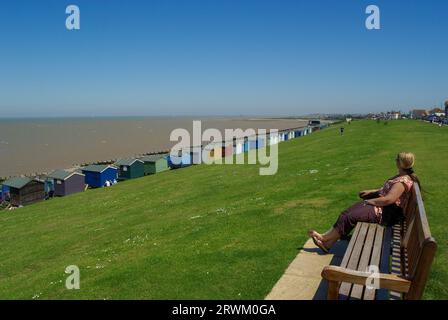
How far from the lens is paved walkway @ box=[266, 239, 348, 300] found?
5824mm

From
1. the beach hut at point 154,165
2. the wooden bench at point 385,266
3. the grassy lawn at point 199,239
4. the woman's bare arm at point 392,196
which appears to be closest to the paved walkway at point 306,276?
the grassy lawn at point 199,239

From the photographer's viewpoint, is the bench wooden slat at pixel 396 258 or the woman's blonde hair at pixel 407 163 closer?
the bench wooden slat at pixel 396 258

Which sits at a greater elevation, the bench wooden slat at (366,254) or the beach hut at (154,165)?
the bench wooden slat at (366,254)

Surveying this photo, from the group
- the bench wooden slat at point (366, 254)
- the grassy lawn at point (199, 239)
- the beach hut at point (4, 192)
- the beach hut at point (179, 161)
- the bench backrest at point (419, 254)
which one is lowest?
the beach hut at point (4, 192)

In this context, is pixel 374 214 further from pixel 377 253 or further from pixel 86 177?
pixel 86 177

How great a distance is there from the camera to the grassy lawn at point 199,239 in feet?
A: 22.8

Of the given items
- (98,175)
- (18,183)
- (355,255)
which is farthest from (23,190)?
(355,255)

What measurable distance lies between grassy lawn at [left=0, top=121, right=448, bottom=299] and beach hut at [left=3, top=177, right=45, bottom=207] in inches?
574

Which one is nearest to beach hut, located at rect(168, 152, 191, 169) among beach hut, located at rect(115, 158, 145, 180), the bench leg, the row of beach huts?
the row of beach huts

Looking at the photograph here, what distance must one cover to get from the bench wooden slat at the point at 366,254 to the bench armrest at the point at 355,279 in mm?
176

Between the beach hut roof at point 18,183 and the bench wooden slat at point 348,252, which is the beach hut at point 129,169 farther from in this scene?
the bench wooden slat at point 348,252

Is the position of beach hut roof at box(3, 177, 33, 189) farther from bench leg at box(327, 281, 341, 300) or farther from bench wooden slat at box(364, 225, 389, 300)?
bench leg at box(327, 281, 341, 300)

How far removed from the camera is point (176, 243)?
9.74m
